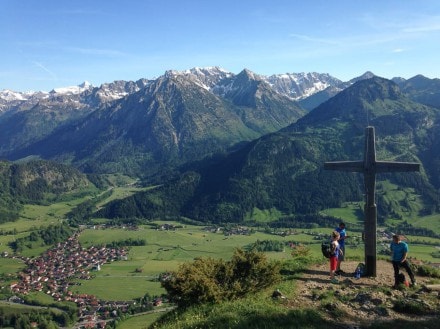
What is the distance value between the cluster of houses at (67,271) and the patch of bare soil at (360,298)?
88.3 meters

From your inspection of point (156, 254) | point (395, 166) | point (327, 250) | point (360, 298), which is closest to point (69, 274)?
point (156, 254)

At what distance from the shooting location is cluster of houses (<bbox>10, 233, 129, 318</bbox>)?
11112cm

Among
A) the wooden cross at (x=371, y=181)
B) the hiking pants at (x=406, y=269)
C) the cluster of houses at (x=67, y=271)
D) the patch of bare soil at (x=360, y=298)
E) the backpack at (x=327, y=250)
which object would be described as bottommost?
the cluster of houses at (x=67, y=271)

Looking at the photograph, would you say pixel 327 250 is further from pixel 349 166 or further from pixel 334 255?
pixel 349 166

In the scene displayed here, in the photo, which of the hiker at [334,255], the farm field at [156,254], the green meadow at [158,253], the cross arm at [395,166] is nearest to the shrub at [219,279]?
the hiker at [334,255]

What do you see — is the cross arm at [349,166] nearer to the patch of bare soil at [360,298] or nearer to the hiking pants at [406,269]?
the hiking pants at [406,269]

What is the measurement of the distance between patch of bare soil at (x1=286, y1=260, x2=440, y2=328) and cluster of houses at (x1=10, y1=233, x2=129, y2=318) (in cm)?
8832

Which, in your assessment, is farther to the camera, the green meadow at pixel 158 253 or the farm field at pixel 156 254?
the green meadow at pixel 158 253

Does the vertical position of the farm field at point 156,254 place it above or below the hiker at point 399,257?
below

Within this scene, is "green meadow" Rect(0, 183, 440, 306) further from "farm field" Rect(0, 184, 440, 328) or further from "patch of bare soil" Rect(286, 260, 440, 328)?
"patch of bare soil" Rect(286, 260, 440, 328)

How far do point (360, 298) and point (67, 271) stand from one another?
144 meters

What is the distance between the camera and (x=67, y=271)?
146125 mm

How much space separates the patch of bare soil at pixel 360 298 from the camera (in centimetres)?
1895

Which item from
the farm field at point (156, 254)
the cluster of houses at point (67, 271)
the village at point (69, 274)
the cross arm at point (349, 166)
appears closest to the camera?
the cross arm at point (349, 166)
